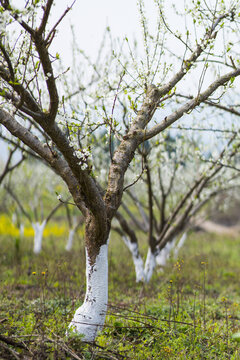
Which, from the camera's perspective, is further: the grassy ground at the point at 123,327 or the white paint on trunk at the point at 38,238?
the white paint on trunk at the point at 38,238

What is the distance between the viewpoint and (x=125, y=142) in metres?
3.83

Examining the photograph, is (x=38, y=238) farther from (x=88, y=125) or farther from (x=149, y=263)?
(x=88, y=125)

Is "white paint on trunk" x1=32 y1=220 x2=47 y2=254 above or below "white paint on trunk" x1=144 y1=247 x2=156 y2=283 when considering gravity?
above

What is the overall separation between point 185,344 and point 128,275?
438cm

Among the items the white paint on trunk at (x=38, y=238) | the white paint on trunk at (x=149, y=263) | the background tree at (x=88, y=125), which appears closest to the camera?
the background tree at (x=88, y=125)

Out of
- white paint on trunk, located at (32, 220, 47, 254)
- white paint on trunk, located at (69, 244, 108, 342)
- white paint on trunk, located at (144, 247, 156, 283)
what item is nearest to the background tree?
white paint on trunk, located at (69, 244, 108, 342)

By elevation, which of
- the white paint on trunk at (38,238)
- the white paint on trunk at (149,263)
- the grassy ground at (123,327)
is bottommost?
the grassy ground at (123,327)

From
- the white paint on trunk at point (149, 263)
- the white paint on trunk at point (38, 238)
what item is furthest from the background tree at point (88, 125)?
the white paint on trunk at point (38, 238)

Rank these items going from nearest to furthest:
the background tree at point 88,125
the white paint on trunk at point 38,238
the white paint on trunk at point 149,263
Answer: the background tree at point 88,125, the white paint on trunk at point 149,263, the white paint on trunk at point 38,238

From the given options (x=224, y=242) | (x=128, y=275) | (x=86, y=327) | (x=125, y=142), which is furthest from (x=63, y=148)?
(x=224, y=242)

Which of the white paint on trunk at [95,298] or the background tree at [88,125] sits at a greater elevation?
the background tree at [88,125]

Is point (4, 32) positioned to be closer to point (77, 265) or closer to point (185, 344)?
point (185, 344)

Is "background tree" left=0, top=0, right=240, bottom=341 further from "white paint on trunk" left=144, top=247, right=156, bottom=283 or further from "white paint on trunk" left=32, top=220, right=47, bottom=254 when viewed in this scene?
"white paint on trunk" left=32, top=220, right=47, bottom=254

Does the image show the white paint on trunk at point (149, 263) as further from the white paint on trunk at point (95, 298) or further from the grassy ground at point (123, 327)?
the white paint on trunk at point (95, 298)
